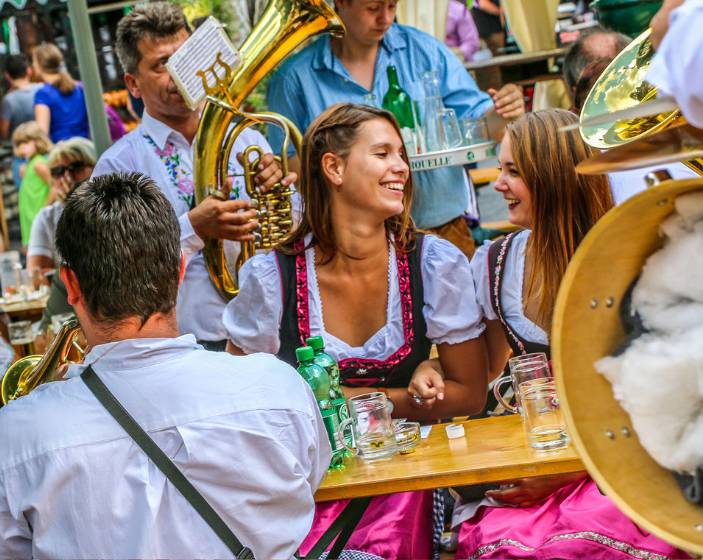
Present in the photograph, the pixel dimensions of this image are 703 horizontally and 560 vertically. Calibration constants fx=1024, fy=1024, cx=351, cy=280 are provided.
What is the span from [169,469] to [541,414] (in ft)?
2.65

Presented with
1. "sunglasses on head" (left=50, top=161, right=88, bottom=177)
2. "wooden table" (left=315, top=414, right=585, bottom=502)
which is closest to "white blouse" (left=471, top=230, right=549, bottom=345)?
"wooden table" (left=315, top=414, right=585, bottom=502)

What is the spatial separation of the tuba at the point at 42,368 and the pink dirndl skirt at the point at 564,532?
979 millimetres

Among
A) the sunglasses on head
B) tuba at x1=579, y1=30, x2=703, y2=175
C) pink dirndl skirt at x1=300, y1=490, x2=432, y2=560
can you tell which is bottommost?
pink dirndl skirt at x1=300, y1=490, x2=432, y2=560

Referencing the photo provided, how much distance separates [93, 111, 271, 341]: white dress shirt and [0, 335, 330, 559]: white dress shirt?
52.5 inches

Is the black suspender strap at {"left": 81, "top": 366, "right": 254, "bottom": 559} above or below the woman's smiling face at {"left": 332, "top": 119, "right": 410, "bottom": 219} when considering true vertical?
below

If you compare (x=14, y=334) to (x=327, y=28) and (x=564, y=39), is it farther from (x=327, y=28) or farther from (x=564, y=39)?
(x=564, y=39)

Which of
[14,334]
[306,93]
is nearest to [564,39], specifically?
[306,93]

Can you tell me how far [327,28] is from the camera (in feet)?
11.1

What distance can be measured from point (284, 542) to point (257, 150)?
1658 mm

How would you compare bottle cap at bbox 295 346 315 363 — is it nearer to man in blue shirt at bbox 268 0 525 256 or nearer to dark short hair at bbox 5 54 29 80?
man in blue shirt at bbox 268 0 525 256

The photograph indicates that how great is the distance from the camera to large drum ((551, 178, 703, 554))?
120 cm

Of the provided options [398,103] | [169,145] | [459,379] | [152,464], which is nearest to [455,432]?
[459,379]

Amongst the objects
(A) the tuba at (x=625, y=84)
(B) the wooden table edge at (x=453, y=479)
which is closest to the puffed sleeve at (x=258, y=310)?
(B) the wooden table edge at (x=453, y=479)

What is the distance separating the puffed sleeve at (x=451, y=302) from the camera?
269 cm
